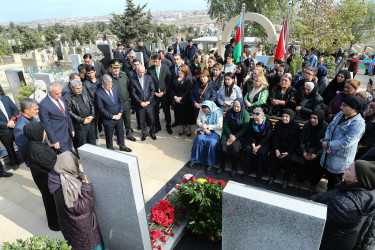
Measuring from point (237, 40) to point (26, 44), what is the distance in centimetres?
3402

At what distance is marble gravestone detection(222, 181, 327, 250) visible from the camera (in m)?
1.72

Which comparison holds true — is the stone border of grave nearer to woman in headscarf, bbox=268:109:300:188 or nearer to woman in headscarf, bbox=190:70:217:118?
woman in headscarf, bbox=268:109:300:188

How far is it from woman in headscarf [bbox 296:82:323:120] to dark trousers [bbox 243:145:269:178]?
1.10m

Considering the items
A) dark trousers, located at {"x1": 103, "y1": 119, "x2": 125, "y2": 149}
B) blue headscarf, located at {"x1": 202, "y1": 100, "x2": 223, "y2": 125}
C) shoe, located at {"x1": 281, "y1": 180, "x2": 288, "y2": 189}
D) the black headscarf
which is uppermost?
the black headscarf

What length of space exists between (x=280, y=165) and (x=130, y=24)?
94.8 feet

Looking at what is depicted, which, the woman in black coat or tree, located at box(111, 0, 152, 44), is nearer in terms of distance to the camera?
the woman in black coat

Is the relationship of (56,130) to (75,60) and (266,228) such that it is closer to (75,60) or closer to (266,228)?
(266,228)

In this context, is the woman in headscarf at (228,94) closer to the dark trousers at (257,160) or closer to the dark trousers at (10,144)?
the dark trousers at (257,160)

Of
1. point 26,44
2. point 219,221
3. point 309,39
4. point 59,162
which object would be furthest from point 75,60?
point 26,44

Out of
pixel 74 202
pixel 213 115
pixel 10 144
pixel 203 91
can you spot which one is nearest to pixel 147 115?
pixel 203 91

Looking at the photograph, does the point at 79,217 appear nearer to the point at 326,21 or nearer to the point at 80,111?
the point at 80,111

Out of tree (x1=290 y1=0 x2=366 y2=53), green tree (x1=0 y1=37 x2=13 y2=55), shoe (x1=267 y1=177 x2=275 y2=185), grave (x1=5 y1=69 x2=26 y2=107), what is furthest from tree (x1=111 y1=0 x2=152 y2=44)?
shoe (x1=267 y1=177 x2=275 y2=185)

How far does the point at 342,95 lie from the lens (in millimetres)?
4605

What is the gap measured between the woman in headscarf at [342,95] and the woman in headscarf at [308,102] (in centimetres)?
32
